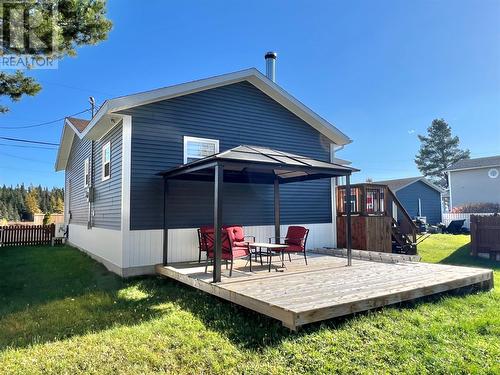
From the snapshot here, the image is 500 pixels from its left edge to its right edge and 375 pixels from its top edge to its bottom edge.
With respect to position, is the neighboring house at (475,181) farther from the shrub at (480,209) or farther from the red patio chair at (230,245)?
the red patio chair at (230,245)

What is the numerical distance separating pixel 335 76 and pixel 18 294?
1637 centimetres

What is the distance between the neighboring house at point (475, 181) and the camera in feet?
74.2

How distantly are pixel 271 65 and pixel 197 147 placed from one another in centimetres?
415

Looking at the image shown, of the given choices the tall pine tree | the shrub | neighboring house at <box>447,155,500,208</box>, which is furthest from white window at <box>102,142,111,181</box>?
the tall pine tree

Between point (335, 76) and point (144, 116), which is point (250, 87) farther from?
point (335, 76)

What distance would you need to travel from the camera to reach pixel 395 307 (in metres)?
5.00

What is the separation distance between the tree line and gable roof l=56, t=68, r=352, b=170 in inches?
1472

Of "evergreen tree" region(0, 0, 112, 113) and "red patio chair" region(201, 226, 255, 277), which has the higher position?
"evergreen tree" region(0, 0, 112, 113)

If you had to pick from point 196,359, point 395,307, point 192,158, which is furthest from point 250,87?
point 196,359

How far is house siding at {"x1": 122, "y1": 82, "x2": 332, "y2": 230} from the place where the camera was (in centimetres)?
772

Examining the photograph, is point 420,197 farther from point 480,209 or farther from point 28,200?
point 28,200

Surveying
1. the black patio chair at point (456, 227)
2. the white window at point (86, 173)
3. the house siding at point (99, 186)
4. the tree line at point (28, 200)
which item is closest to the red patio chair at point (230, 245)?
the house siding at point (99, 186)

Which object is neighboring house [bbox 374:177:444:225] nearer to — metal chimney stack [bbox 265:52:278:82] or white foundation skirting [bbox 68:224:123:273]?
metal chimney stack [bbox 265:52:278:82]

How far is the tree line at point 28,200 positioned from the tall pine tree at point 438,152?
44.3 m
